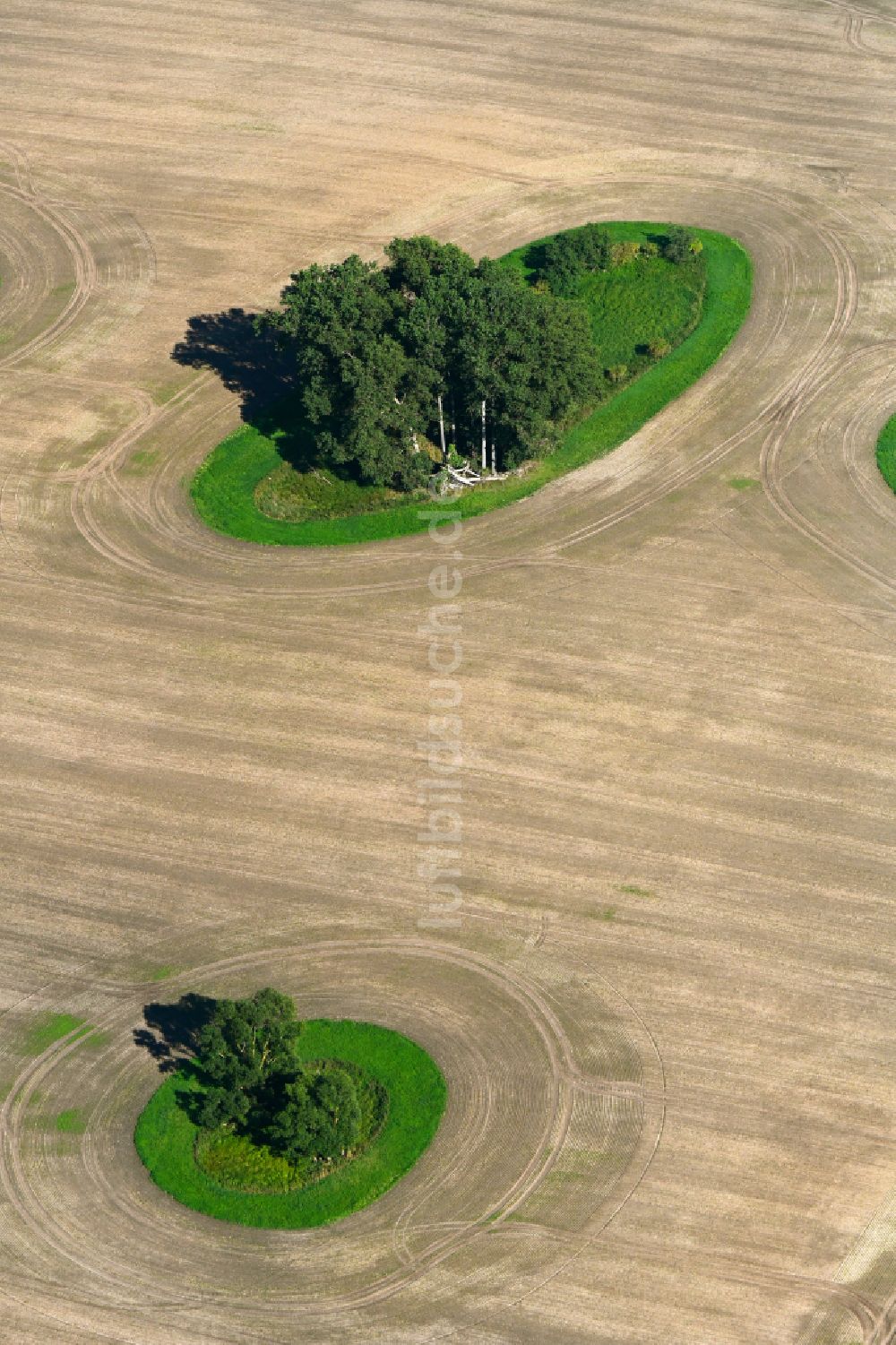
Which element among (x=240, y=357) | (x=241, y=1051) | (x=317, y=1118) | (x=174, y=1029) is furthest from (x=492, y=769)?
(x=240, y=357)

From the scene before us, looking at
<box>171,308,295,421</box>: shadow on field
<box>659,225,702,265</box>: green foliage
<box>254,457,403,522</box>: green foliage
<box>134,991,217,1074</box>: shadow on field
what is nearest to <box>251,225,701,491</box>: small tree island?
<box>254,457,403,522</box>: green foliage

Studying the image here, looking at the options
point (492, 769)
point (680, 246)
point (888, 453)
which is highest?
point (680, 246)

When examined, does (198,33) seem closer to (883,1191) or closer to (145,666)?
(145,666)

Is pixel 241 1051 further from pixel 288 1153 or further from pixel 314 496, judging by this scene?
pixel 314 496

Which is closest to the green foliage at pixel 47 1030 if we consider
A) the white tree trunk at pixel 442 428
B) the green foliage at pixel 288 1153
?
the green foliage at pixel 288 1153

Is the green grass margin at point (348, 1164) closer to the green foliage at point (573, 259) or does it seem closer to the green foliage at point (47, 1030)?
the green foliage at point (47, 1030)

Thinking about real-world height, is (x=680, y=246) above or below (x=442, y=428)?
above

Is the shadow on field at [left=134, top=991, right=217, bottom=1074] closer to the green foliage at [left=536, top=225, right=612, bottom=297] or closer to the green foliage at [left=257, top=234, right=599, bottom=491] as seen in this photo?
the green foliage at [left=257, top=234, right=599, bottom=491]
